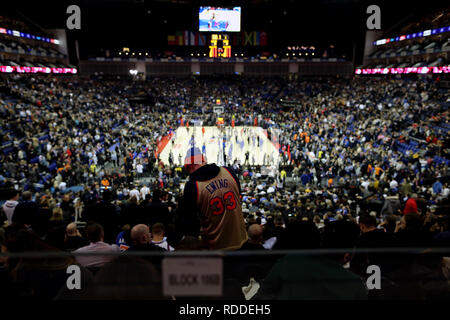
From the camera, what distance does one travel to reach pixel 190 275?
2.12 meters

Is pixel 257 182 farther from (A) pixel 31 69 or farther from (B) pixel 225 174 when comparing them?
(A) pixel 31 69

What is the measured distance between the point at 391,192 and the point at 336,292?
10360 millimetres

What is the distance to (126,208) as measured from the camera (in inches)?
231

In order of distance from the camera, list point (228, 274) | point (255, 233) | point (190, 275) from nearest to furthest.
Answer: point (190, 275) < point (228, 274) < point (255, 233)

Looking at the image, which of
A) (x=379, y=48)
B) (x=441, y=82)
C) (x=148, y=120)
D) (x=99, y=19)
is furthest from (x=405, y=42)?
(x=99, y=19)

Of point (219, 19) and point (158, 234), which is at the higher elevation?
point (219, 19)

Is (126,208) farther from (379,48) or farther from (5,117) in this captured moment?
(379,48)

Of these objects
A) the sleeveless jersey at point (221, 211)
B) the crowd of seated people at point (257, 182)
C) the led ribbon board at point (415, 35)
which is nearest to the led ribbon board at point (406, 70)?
the crowd of seated people at point (257, 182)

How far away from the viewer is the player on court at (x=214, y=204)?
3252 millimetres

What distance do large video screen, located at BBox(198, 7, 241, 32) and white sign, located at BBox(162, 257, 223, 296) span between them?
4861 centimetres

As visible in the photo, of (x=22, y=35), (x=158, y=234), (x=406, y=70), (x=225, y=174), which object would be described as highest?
(x=22, y=35)

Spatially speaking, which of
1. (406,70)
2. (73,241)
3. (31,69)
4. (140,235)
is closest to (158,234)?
(140,235)

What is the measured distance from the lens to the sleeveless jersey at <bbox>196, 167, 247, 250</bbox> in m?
3.28

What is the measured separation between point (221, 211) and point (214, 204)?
10 cm
